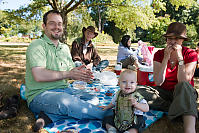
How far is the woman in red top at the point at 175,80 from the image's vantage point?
6.12 ft

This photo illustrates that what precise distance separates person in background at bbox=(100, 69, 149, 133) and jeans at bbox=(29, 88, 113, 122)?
28 centimetres

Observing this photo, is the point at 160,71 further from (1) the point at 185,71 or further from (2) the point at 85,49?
(2) the point at 85,49

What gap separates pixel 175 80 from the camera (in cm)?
246

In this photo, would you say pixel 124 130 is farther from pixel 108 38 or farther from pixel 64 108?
pixel 108 38

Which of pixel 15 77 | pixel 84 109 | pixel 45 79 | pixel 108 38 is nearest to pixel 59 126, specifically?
pixel 84 109

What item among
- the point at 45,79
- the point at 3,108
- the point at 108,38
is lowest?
the point at 3,108

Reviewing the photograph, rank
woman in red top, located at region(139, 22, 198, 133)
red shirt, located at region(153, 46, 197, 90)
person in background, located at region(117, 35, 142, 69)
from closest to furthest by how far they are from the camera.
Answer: woman in red top, located at region(139, 22, 198, 133) < red shirt, located at region(153, 46, 197, 90) < person in background, located at region(117, 35, 142, 69)

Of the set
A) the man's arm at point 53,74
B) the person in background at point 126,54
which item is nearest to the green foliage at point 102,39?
the person in background at point 126,54

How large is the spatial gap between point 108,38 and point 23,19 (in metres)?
16.5

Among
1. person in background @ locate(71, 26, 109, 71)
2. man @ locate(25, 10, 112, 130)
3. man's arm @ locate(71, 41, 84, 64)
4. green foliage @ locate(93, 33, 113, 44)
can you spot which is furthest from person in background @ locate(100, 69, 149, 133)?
green foliage @ locate(93, 33, 113, 44)

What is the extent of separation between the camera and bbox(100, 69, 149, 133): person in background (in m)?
1.89

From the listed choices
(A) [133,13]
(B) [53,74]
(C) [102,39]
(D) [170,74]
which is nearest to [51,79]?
(B) [53,74]

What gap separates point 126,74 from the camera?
6.19 feet

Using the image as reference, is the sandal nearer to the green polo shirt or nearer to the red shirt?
the green polo shirt
